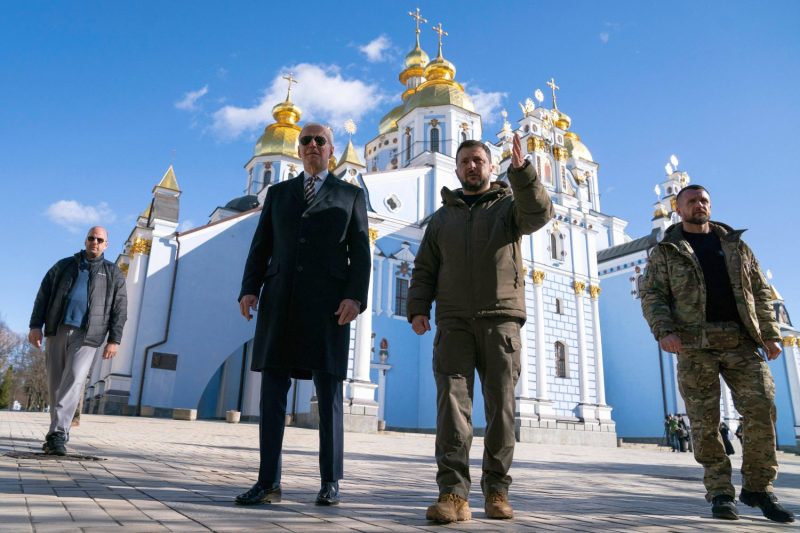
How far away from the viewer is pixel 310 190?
13.4 feet

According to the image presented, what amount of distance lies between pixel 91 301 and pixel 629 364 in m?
29.4

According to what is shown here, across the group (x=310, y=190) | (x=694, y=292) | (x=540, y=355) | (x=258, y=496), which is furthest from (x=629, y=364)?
(x=258, y=496)

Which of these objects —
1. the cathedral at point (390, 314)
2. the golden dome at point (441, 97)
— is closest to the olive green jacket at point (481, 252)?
the cathedral at point (390, 314)

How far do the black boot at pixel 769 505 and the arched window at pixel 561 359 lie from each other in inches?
850

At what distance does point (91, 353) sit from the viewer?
5.93 metres

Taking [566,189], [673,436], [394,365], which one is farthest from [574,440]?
[566,189]

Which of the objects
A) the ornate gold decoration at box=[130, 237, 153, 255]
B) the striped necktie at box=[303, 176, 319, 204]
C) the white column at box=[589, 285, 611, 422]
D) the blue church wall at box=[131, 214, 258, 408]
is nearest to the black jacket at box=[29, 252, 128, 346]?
the striped necktie at box=[303, 176, 319, 204]

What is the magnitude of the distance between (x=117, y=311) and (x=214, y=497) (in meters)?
3.37

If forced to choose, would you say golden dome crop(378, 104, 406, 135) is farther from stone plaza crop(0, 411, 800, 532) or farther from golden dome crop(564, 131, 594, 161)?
stone plaza crop(0, 411, 800, 532)

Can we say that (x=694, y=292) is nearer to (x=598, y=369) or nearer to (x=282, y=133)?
(x=598, y=369)

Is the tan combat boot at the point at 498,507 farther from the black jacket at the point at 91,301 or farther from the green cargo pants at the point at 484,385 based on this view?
the black jacket at the point at 91,301

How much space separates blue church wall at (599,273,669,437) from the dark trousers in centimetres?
2852

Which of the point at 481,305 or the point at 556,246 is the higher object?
the point at 556,246

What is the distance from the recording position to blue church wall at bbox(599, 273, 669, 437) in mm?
29484
